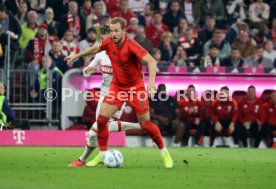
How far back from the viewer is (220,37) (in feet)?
83.7

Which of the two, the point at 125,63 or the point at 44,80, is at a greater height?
the point at 125,63

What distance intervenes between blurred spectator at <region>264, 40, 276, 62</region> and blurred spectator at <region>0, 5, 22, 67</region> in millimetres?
7063

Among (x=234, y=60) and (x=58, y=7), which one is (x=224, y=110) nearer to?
(x=234, y=60)

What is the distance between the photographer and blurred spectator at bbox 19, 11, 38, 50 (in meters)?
24.5

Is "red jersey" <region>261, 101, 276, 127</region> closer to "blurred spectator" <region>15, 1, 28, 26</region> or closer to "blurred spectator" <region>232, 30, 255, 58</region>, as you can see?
"blurred spectator" <region>232, 30, 255, 58</region>

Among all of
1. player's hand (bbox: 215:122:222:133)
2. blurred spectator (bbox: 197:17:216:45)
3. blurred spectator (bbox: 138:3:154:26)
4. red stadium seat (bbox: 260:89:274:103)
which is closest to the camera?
player's hand (bbox: 215:122:222:133)

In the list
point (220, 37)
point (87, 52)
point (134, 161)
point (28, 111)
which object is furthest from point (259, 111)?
point (87, 52)

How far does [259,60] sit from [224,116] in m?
2.65

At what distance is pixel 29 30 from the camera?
80.9 ft

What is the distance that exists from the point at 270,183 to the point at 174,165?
3478mm

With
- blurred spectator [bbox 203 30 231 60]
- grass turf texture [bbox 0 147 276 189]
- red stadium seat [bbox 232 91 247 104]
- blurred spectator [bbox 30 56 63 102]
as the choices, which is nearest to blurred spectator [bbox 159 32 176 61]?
blurred spectator [bbox 203 30 231 60]

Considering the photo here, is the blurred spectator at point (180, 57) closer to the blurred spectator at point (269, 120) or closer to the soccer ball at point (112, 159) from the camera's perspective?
the blurred spectator at point (269, 120)

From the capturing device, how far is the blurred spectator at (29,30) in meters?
24.5

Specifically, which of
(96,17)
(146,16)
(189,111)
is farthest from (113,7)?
(189,111)
